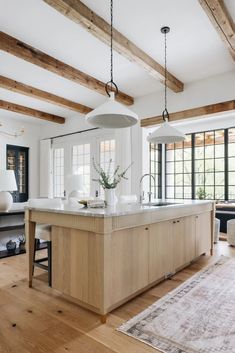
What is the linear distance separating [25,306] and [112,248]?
104 centimetres

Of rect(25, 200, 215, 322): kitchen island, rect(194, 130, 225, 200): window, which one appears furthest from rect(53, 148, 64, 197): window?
rect(25, 200, 215, 322): kitchen island

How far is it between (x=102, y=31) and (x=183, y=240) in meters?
2.70

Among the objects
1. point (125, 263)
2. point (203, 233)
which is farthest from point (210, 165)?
point (125, 263)

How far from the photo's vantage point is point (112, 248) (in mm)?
2088

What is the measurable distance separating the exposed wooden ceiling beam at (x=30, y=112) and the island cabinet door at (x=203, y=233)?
4.82 m

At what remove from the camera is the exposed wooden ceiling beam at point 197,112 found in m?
4.42

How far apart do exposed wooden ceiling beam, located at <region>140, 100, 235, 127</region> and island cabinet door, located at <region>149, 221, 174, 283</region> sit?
8.68 ft

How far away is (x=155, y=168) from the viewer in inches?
258

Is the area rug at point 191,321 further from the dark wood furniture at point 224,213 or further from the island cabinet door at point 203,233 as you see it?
the dark wood furniture at point 224,213

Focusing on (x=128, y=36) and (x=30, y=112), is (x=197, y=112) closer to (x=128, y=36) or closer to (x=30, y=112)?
(x=128, y=36)

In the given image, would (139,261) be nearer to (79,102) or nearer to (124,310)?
(124,310)

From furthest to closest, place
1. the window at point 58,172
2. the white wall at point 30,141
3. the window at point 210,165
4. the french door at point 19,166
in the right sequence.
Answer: the window at point 58,172
the french door at point 19,166
the white wall at point 30,141
the window at point 210,165

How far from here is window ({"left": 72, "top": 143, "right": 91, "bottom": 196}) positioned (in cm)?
665

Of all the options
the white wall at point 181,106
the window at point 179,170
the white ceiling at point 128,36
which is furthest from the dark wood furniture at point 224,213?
the white ceiling at point 128,36
